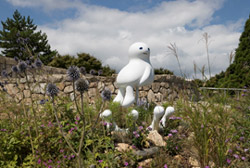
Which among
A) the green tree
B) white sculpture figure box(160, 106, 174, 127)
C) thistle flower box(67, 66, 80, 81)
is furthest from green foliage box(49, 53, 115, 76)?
thistle flower box(67, 66, 80, 81)

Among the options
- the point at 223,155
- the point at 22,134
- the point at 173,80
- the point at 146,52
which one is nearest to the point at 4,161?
the point at 22,134

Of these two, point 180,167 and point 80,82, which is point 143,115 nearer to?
point 180,167

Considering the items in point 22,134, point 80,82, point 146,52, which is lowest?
point 22,134

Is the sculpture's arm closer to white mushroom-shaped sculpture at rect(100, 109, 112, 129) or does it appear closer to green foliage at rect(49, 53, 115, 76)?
white mushroom-shaped sculpture at rect(100, 109, 112, 129)

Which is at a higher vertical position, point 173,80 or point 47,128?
A: point 173,80

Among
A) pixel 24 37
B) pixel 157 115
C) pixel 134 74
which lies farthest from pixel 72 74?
pixel 24 37

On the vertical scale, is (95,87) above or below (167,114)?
above

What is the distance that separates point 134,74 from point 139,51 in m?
0.50

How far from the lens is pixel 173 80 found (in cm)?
845

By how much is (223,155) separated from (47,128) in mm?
2270

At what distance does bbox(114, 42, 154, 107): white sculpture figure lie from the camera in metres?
3.54

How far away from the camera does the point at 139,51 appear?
3.79 m

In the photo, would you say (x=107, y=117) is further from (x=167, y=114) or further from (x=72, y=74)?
(x=72, y=74)

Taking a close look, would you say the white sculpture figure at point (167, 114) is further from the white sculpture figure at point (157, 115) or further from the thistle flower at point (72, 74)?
the thistle flower at point (72, 74)
